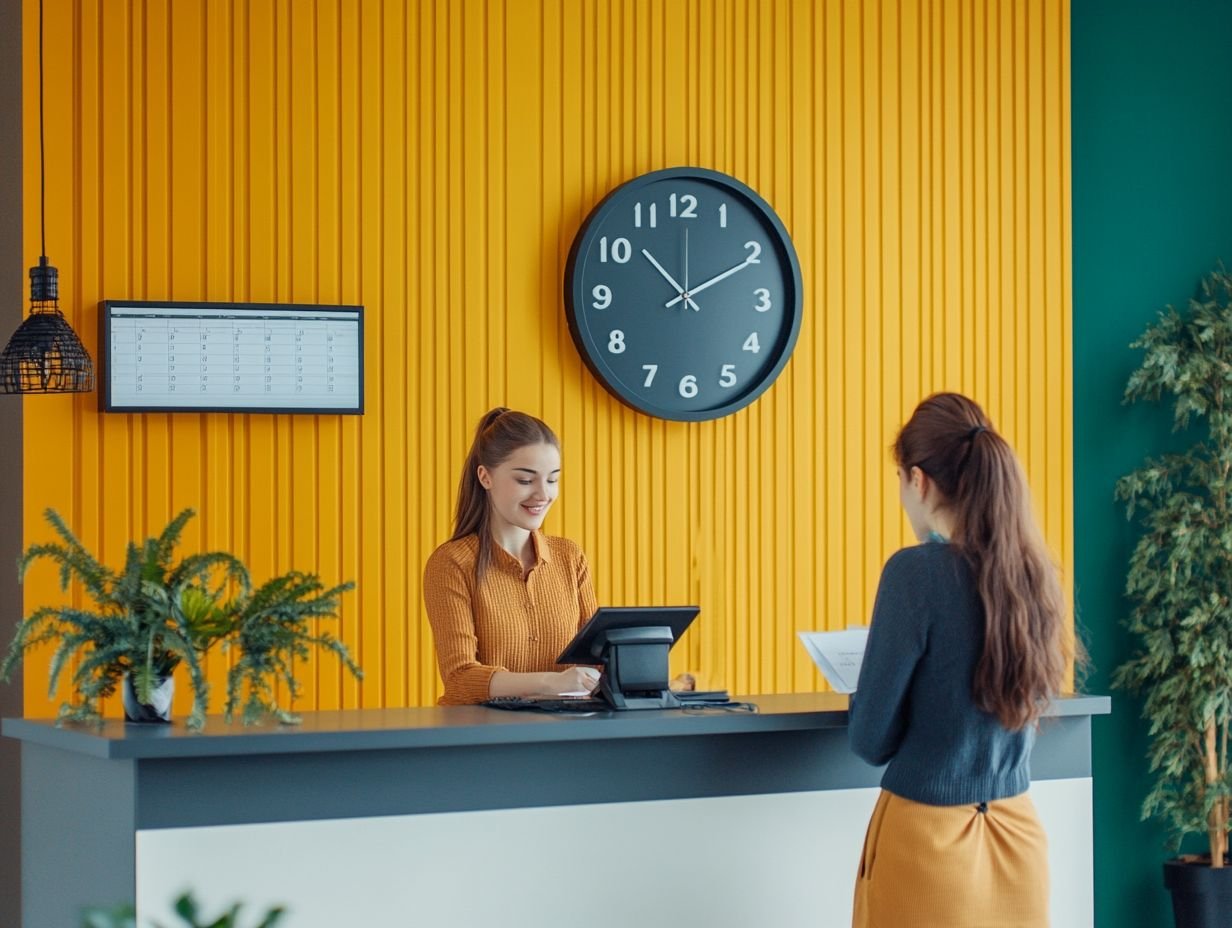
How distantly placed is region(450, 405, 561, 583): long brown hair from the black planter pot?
9.21ft

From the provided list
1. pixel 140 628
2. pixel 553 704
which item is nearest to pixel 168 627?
pixel 140 628

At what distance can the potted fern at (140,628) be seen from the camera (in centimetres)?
272

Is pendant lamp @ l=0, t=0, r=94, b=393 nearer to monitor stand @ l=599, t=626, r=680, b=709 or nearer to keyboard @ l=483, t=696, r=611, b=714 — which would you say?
keyboard @ l=483, t=696, r=611, b=714

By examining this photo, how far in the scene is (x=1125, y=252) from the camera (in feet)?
18.4

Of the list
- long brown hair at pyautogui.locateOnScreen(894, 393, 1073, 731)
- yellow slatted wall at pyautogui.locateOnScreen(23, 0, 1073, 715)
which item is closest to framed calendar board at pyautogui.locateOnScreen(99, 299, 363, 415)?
yellow slatted wall at pyautogui.locateOnScreen(23, 0, 1073, 715)

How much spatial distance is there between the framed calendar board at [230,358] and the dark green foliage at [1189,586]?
8.33ft

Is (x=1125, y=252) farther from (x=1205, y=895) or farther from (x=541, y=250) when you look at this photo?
(x=541, y=250)

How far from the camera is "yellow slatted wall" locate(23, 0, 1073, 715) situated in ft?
13.4

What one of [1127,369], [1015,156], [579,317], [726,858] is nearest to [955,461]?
[726,858]

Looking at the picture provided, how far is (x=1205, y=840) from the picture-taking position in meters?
5.65

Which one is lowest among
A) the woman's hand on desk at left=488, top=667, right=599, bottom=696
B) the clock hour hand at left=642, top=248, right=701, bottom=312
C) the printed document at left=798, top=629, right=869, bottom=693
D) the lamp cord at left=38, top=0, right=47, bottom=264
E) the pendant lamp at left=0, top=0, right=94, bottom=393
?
the woman's hand on desk at left=488, top=667, right=599, bottom=696

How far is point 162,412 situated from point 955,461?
211 centimetres

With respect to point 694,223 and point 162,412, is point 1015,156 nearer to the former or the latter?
point 694,223

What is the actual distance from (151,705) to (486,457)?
101 cm
